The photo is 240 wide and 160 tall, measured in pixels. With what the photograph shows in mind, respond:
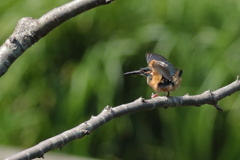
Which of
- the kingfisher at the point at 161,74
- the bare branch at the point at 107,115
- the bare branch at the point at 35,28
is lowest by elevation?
the bare branch at the point at 107,115

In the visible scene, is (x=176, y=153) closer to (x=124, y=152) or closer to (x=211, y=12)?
(x=124, y=152)

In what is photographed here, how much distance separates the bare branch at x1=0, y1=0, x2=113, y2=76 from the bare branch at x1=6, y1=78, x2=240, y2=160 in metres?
0.32

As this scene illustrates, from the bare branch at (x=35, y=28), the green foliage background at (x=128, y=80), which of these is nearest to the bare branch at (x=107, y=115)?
the bare branch at (x=35, y=28)

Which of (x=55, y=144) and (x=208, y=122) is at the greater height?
(x=208, y=122)

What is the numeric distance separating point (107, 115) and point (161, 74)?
641 millimetres

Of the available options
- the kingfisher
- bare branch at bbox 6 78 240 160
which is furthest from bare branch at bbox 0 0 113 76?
the kingfisher

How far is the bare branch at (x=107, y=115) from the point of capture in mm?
926

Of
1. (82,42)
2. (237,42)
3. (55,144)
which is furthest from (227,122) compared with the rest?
(55,144)

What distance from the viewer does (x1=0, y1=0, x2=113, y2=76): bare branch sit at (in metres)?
1.22

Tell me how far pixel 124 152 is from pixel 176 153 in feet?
1.26

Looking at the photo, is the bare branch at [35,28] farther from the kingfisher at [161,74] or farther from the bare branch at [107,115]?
the kingfisher at [161,74]

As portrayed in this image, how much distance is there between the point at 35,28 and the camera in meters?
1.28

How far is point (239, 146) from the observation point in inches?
108

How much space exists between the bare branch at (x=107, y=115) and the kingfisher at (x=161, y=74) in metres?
0.34
